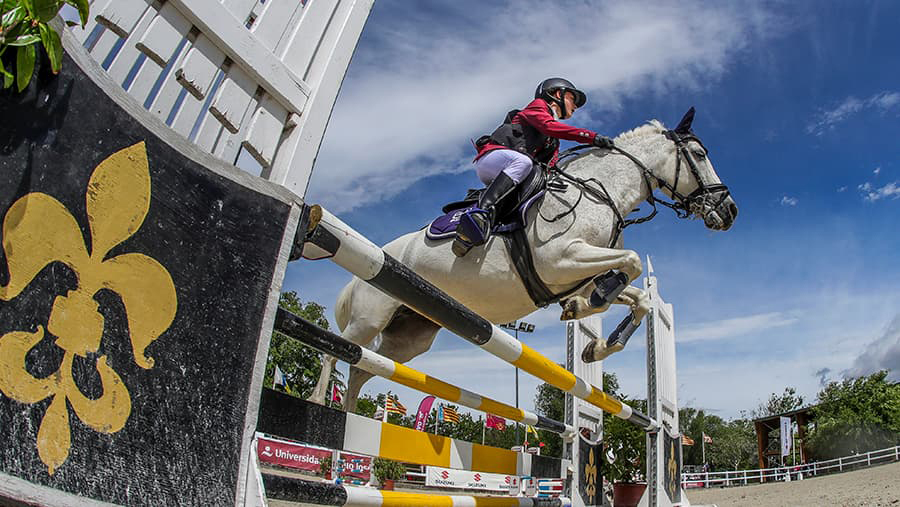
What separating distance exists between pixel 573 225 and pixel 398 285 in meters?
1.61

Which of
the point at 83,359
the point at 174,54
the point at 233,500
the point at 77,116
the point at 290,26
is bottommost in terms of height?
the point at 233,500

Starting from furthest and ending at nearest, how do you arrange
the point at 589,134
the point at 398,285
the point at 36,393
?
the point at 589,134, the point at 398,285, the point at 36,393

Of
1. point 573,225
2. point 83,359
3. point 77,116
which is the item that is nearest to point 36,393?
point 83,359

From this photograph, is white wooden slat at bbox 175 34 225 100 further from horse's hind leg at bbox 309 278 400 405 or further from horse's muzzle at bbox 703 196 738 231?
horse's muzzle at bbox 703 196 738 231

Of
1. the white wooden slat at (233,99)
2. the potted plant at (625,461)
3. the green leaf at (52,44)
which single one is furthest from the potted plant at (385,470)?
the green leaf at (52,44)

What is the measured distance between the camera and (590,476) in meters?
3.43

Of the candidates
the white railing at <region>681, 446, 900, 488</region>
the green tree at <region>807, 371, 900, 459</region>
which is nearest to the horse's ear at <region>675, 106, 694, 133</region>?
Answer: the white railing at <region>681, 446, 900, 488</region>

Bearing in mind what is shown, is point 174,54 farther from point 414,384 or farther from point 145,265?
point 414,384

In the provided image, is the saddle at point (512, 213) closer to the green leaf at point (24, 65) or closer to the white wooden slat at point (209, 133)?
the white wooden slat at point (209, 133)

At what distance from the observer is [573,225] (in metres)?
2.75

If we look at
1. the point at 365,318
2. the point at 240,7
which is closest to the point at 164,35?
the point at 240,7

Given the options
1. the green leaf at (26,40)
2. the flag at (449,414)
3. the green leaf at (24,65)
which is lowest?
the green leaf at (24,65)

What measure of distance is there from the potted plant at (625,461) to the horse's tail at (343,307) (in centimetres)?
255

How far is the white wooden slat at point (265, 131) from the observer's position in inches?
39.8
